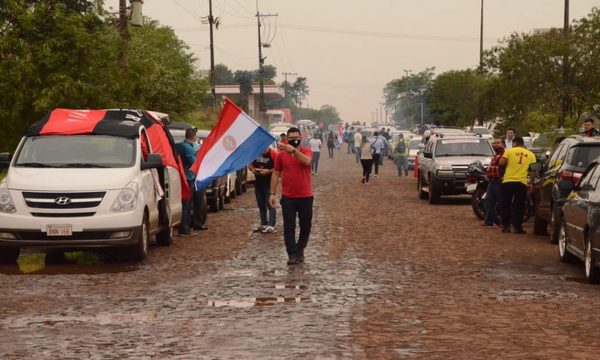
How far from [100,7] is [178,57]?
33.6m

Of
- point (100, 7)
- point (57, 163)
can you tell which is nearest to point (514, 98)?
point (100, 7)

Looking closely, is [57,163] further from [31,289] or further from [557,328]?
[557,328]

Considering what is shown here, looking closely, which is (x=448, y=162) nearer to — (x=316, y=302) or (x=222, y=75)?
(x=316, y=302)

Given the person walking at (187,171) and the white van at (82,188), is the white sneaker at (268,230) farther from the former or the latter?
the white van at (82,188)

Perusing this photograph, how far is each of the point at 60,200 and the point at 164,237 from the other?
10.9 ft

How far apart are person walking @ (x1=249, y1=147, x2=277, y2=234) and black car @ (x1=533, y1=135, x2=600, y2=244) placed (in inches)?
183

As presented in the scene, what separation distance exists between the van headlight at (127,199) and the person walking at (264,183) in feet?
16.6

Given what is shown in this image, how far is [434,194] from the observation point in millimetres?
30859

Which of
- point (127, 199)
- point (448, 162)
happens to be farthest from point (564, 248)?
point (448, 162)

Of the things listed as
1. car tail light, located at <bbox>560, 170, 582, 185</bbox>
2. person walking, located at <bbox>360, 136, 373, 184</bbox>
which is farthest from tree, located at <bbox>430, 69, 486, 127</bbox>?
car tail light, located at <bbox>560, 170, 582, 185</bbox>

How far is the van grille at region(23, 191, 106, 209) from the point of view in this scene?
53.2 ft

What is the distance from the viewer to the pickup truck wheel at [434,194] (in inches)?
1212

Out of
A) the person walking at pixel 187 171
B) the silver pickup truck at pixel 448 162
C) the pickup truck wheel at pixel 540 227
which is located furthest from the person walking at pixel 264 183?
the silver pickup truck at pixel 448 162

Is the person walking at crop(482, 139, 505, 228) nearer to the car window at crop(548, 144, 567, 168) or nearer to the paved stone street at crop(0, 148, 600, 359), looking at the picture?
the car window at crop(548, 144, 567, 168)
